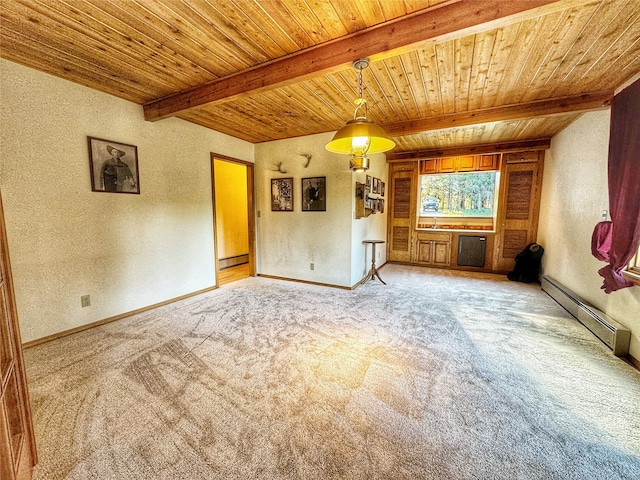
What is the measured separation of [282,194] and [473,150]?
3.91 metres

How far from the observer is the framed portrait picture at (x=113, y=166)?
104 inches

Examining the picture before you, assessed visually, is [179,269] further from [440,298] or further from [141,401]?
[440,298]

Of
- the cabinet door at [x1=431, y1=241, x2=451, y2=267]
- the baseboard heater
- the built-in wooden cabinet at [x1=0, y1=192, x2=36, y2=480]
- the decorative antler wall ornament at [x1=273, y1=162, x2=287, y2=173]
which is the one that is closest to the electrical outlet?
the built-in wooden cabinet at [x1=0, y1=192, x2=36, y2=480]

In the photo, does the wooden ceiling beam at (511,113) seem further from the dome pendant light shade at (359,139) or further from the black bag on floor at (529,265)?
the black bag on floor at (529,265)

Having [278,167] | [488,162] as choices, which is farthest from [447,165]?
[278,167]

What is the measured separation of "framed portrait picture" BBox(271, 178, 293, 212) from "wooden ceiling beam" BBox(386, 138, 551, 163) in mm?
2584

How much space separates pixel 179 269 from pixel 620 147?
5.00 metres

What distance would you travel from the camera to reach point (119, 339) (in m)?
2.42

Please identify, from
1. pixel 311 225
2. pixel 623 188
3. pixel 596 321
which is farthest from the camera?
pixel 311 225

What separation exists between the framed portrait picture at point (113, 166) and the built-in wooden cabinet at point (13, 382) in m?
1.93

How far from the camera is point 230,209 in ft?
19.2

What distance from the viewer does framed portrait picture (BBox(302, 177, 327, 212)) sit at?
4.15 m

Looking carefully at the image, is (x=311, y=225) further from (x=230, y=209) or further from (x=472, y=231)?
(x=472, y=231)

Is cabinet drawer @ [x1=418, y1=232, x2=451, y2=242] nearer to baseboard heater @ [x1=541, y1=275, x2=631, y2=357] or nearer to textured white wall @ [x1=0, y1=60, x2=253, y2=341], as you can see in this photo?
baseboard heater @ [x1=541, y1=275, x2=631, y2=357]
